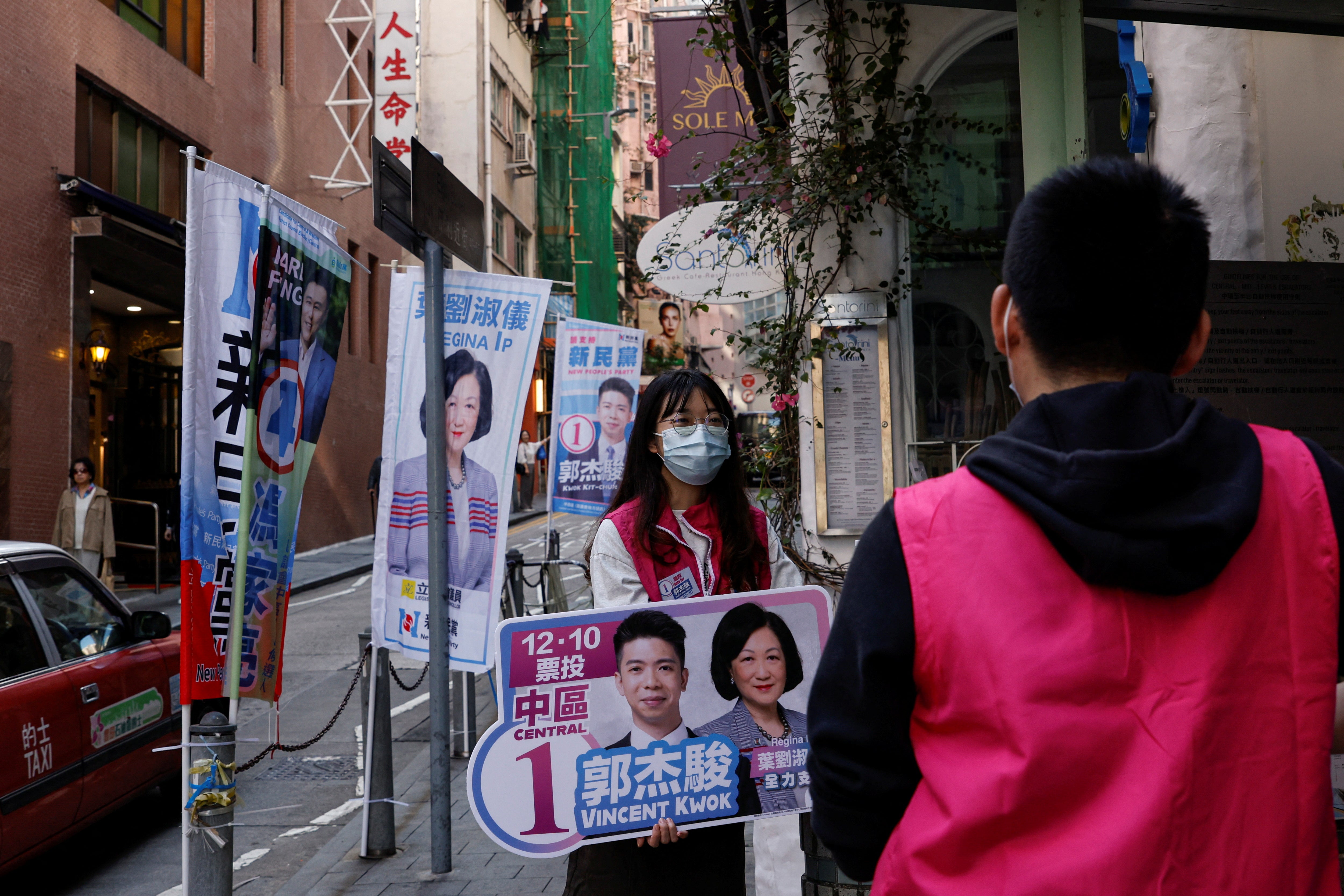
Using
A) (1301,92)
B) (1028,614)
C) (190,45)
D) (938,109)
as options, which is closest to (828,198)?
(938,109)

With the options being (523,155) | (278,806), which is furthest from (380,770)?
(523,155)

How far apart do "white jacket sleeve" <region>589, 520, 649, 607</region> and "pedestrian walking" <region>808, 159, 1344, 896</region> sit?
1767mm

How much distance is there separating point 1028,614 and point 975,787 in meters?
0.21

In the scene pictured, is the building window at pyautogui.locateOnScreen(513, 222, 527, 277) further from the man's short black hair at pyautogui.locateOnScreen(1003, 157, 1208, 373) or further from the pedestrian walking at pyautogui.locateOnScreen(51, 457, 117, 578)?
the man's short black hair at pyautogui.locateOnScreen(1003, 157, 1208, 373)

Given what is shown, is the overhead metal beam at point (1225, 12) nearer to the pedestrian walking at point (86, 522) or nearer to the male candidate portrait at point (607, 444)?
the male candidate portrait at point (607, 444)

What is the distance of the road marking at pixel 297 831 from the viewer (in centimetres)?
663

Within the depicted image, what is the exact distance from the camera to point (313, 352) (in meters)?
4.50

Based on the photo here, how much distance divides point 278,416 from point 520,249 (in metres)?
35.0

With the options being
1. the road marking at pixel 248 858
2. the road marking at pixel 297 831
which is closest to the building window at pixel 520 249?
the road marking at pixel 297 831

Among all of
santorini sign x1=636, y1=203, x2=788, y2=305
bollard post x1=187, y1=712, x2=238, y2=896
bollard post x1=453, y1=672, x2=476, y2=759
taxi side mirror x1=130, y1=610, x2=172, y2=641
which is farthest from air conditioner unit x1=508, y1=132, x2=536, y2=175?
bollard post x1=187, y1=712, x2=238, y2=896

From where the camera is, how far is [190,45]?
19.2m

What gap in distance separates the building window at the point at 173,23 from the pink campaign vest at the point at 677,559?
1669 cm

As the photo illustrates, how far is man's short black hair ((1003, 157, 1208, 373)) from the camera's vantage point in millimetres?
1464

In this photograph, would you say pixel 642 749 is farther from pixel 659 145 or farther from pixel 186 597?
pixel 659 145
